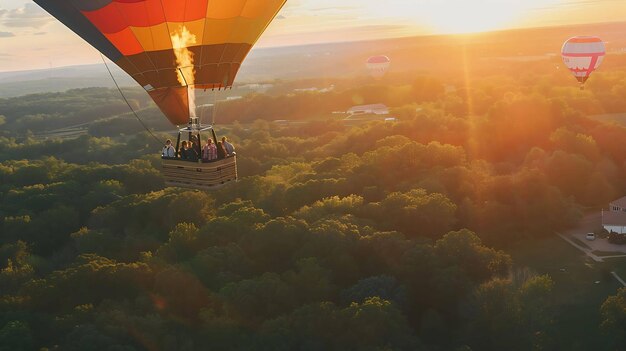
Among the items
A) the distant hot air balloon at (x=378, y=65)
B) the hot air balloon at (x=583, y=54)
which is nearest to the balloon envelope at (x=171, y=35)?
the hot air balloon at (x=583, y=54)

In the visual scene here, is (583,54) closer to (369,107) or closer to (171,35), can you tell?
(369,107)

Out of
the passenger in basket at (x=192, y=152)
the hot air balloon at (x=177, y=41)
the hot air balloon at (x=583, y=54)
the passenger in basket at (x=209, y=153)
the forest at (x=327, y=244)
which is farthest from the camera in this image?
the hot air balloon at (x=583, y=54)

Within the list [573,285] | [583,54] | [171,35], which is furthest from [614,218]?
[583,54]

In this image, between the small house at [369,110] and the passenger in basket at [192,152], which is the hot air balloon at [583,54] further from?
the passenger in basket at [192,152]

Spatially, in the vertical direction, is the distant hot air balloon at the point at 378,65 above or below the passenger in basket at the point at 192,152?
above

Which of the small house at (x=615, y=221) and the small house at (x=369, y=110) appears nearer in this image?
the small house at (x=615, y=221)

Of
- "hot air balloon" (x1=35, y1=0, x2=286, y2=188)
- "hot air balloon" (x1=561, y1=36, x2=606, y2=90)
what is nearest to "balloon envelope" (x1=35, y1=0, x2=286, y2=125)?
"hot air balloon" (x1=35, y1=0, x2=286, y2=188)

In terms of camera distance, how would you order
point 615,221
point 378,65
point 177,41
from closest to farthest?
point 177,41
point 615,221
point 378,65
